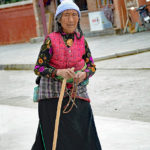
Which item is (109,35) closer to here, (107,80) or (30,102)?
(107,80)

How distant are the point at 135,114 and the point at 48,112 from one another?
2.91 meters

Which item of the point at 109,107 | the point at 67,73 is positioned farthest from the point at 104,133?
the point at 67,73

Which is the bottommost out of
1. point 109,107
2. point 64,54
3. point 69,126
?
point 109,107

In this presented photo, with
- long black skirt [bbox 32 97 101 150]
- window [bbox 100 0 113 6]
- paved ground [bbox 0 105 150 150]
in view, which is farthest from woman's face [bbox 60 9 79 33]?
window [bbox 100 0 113 6]

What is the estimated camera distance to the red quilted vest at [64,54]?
3.46m

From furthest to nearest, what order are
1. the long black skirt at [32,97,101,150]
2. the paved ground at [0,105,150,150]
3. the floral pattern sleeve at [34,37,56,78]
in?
1. the paved ground at [0,105,150,150]
2. the long black skirt at [32,97,101,150]
3. the floral pattern sleeve at [34,37,56,78]

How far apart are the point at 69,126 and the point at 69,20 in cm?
85

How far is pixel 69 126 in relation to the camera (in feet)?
11.6

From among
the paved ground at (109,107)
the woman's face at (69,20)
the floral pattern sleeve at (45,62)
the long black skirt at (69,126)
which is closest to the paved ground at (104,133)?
the paved ground at (109,107)

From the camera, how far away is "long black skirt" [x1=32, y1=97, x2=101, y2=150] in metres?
3.54

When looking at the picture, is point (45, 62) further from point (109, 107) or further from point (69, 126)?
point (109, 107)

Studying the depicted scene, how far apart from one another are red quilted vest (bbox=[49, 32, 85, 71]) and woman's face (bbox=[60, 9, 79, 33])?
91 mm

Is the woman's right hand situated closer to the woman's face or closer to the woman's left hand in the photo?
the woman's left hand

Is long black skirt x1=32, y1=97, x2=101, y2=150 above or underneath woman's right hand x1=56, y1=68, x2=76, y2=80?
underneath
